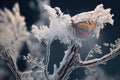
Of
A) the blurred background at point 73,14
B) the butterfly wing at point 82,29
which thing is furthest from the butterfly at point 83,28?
the blurred background at point 73,14

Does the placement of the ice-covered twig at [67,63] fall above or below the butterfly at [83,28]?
below

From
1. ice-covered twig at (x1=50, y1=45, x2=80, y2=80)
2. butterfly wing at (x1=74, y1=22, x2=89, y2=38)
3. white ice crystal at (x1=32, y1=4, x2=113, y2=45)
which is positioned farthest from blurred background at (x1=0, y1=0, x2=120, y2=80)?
butterfly wing at (x1=74, y1=22, x2=89, y2=38)

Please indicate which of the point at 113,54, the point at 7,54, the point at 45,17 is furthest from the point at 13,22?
the point at 45,17

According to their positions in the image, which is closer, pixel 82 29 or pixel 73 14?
pixel 82 29

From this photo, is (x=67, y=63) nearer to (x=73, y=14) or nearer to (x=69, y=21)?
(x=69, y=21)

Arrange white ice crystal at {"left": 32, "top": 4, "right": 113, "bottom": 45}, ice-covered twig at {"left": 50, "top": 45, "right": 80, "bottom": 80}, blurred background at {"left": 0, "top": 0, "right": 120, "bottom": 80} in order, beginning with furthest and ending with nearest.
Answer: blurred background at {"left": 0, "top": 0, "right": 120, "bottom": 80} < ice-covered twig at {"left": 50, "top": 45, "right": 80, "bottom": 80} < white ice crystal at {"left": 32, "top": 4, "right": 113, "bottom": 45}

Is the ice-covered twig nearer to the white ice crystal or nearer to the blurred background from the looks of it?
the white ice crystal

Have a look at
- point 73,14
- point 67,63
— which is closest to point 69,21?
point 67,63

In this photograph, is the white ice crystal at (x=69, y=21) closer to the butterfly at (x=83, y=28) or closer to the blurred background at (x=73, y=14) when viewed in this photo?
the butterfly at (x=83, y=28)

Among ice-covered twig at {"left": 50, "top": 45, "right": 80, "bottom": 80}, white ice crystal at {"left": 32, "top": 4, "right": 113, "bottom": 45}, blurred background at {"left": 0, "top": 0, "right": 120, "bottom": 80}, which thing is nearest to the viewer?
white ice crystal at {"left": 32, "top": 4, "right": 113, "bottom": 45}
